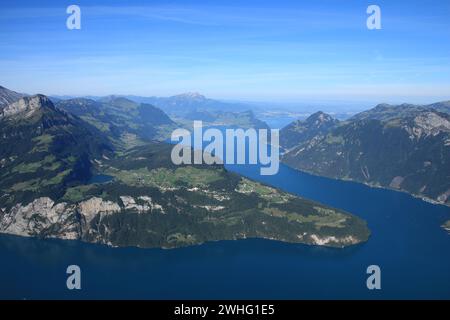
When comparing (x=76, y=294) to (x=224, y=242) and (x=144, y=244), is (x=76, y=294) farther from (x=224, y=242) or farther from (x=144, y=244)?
(x=224, y=242)

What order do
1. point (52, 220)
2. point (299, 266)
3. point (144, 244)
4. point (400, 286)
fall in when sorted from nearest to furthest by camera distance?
point (400, 286), point (299, 266), point (144, 244), point (52, 220)

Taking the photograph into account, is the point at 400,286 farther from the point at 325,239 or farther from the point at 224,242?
the point at 224,242

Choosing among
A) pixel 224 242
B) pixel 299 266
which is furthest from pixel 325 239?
pixel 224 242

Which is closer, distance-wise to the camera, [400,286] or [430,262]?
[400,286]
